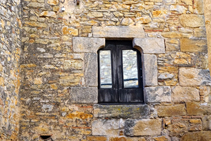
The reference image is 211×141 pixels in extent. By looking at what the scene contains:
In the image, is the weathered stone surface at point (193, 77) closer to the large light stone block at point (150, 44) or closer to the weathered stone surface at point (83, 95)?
the large light stone block at point (150, 44)

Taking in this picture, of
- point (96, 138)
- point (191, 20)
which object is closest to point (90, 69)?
point (96, 138)

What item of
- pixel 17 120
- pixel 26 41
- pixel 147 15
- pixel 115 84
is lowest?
pixel 17 120

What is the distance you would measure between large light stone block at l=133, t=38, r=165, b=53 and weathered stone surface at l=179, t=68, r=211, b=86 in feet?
1.59

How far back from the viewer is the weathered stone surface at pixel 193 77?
14.1 ft

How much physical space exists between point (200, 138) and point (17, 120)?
2779mm

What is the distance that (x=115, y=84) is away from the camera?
4.34 metres

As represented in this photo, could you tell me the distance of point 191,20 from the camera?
4539 mm

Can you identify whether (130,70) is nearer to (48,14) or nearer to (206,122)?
(206,122)

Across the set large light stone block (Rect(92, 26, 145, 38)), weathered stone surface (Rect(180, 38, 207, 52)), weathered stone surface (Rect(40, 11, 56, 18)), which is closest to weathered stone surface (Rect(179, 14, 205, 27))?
weathered stone surface (Rect(180, 38, 207, 52))

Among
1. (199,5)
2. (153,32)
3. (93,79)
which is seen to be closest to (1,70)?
(93,79)

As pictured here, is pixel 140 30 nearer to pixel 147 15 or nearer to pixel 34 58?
pixel 147 15

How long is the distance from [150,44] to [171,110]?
1.11 m

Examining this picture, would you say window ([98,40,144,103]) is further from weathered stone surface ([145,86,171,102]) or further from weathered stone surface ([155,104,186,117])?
weathered stone surface ([155,104,186,117])

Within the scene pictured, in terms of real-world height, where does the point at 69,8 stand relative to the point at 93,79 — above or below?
above
